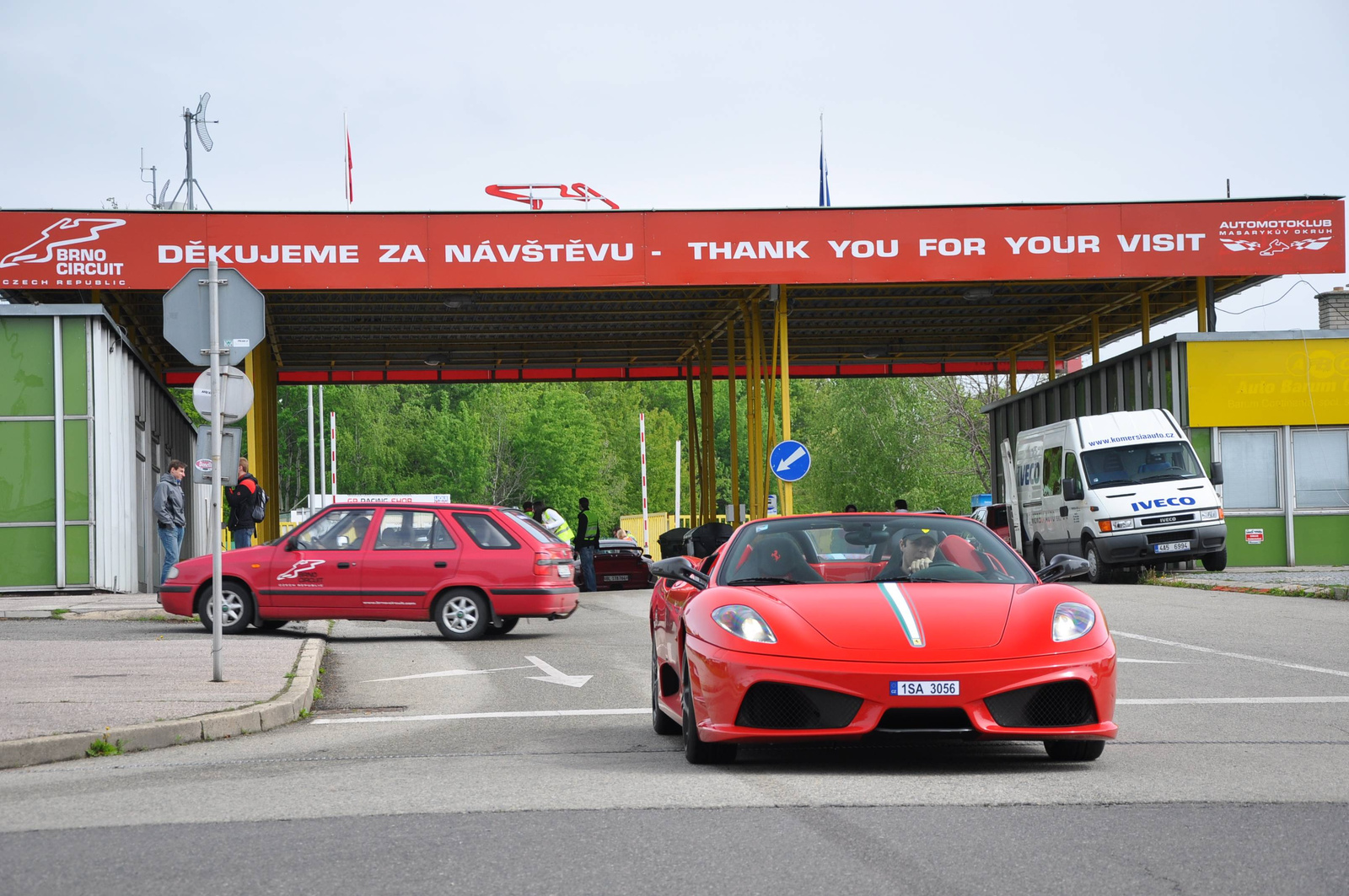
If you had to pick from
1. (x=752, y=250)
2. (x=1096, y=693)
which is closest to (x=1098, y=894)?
(x=1096, y=693)

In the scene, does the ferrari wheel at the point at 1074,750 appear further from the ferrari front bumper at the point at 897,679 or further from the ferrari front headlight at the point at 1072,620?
the ferrari front headlight at the point at 1072,620

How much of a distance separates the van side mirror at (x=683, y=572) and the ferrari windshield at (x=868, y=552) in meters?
0.11

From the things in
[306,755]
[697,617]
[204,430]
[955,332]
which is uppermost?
[955,332]

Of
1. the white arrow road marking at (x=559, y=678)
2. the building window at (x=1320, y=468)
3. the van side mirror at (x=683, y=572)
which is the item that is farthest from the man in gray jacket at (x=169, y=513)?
the building window at (x=1320, y=468)

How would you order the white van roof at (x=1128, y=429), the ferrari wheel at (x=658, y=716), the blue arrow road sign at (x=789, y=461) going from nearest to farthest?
1. the ferrari wheel at (x=658, y=716)
2. the white van roof at (x=1128, y=429)
3. the blue arrow road sign at (x=789, y=461)

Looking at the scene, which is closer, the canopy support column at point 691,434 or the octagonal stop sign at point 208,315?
the octagonal stop sign at point 208,315

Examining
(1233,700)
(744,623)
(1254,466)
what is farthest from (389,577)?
(1254,466)

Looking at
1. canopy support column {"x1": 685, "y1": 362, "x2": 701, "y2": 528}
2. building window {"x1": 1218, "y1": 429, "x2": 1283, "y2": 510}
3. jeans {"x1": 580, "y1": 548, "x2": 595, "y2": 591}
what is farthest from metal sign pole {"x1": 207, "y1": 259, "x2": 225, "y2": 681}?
canopy support column {"x1": 685, "y1": 362, "x2": 701, "y2": 528}

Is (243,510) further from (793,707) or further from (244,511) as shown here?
(793,707)

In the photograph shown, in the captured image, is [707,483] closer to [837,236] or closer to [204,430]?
[837,236]

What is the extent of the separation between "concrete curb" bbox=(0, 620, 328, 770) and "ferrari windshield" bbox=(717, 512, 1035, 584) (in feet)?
10.2

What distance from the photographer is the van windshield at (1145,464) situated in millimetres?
24516

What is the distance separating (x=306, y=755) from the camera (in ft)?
25.6

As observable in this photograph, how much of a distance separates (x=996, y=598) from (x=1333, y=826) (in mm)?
2005
